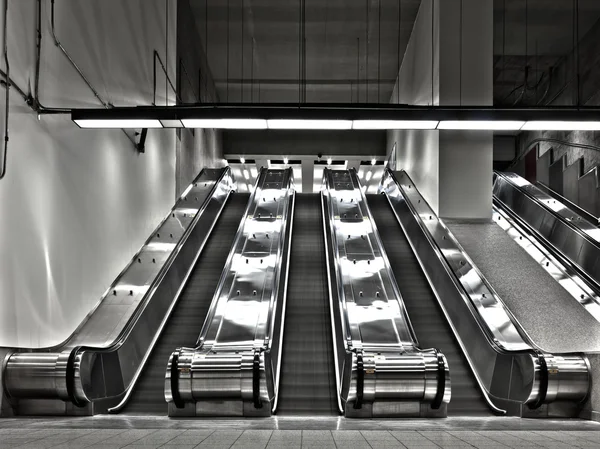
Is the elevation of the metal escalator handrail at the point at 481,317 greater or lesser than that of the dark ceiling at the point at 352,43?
lesser

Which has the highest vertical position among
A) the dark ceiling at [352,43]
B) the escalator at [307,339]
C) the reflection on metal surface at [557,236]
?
the dark ceiling at [352,43]

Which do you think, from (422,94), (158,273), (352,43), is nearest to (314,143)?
(352,43)

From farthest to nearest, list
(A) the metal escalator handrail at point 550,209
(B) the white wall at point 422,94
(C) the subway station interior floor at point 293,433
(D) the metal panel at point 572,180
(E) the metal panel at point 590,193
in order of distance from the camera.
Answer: (D) the metal panel at point 572,180
(E) the metal panel at point 590,193
(B) the white wall at point 422,94
(A) the metal escalator handrail at point 550,209
(C) the subway station interior floor at point 293,433

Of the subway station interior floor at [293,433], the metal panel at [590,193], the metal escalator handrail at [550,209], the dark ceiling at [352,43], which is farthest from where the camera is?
the dark ceiling at [352,43]

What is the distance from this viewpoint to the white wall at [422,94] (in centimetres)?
1580

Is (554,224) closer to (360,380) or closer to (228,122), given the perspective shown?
(228,122)

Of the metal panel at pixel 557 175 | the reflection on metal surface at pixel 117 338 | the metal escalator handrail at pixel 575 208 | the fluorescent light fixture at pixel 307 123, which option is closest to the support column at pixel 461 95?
the metal escalator handrail at pixel 575 208

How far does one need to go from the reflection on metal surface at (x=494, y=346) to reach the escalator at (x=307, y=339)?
5.98 ft

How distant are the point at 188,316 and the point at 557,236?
324 inches

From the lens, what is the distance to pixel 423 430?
6.23 meters

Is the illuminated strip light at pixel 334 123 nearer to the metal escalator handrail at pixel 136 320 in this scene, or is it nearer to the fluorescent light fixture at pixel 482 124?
the fluorescent light fixture at pixel 482 124

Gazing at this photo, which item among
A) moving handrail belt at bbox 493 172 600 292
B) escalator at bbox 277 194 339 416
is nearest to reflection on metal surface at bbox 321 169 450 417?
escalator at bbox 277 194 339 416

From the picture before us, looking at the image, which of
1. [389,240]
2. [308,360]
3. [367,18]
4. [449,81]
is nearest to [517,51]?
[367,18]

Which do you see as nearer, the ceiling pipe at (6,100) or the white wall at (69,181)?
the ceiling pipe at (6,100)
